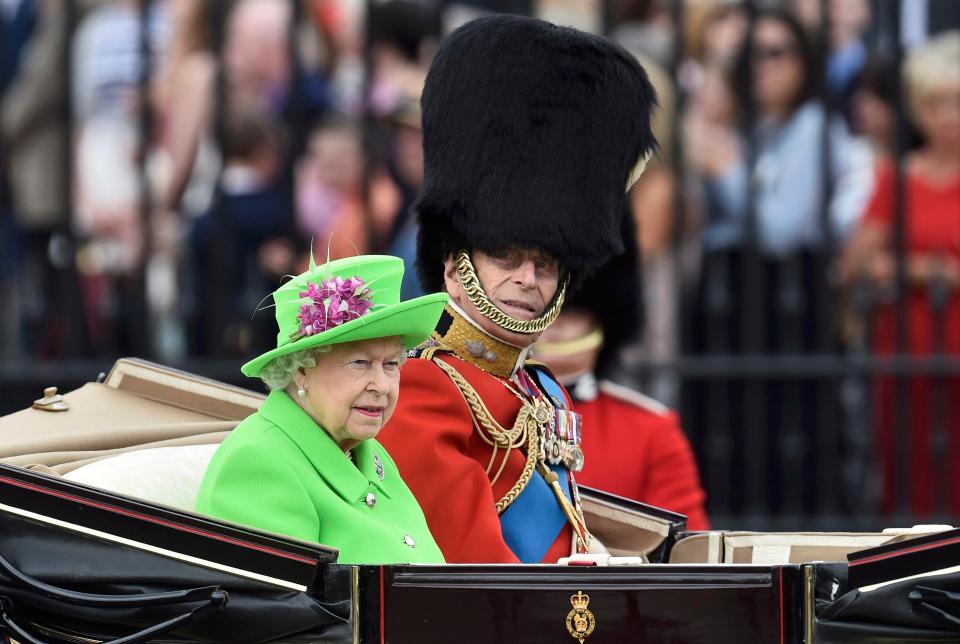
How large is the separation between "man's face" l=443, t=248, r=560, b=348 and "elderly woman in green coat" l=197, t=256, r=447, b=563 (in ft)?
1.47

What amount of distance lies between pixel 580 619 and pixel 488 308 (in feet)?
3.11

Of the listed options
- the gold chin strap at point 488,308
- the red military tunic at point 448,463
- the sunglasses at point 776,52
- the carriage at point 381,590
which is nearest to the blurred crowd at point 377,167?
the sunglasses at point 776,52

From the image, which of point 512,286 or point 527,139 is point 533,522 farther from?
point 527,139

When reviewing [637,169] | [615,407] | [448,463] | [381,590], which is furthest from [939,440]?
[381,590]

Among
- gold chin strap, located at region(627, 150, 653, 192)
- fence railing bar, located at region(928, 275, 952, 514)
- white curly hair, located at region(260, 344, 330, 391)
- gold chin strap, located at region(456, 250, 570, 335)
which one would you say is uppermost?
gold chin strap, located at region(627, 150, 653, 192)

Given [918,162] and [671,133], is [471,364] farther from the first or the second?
[918,162]

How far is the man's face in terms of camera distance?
13.2ft

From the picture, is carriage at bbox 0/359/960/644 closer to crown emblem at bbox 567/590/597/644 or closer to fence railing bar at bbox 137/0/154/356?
crown emblem at bbox 567/590/597/644

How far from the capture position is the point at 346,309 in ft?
11.3

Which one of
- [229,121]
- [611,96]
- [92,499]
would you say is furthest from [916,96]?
[92,499]

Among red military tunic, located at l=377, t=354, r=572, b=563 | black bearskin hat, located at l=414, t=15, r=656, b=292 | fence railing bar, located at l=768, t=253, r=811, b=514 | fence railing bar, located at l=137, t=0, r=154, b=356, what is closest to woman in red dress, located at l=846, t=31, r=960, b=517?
fence railing bar, located at l=768, t=253, r=811, b=514

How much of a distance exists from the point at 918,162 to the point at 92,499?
Result: 4510 mm

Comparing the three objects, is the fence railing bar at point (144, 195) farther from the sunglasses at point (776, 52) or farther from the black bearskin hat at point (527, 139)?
the black bearskin hat at point (527, 139)

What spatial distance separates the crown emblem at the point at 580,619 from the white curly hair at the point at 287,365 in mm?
633
